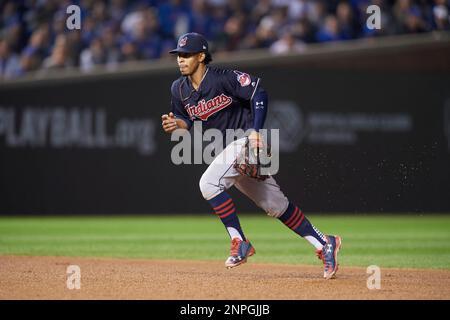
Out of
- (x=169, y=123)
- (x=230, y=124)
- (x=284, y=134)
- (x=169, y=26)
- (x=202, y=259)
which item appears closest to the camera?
(x=169, y=123)

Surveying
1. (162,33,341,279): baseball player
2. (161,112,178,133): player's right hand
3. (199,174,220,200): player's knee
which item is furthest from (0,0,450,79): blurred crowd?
(199,174,220,200): player's knee

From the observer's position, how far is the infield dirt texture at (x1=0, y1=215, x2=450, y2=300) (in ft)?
19.3

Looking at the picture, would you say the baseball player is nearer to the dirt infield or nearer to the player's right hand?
the player's right hand

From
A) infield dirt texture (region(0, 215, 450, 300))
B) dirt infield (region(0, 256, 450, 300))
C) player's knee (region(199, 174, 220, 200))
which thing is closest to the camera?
dirt infield (region(0, 256, 450, 300))

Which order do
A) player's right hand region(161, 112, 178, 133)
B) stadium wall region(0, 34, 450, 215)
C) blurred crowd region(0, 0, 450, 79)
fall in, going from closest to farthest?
player's right hand region(161, 112, 178, 133)
stadium wall region(0, 34, 450, 215)
blurred crowd region(0, 0, 450, 79)

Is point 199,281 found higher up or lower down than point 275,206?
lower down

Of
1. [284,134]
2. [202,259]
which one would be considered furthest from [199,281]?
[284,134]

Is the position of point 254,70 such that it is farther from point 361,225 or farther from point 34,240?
point 34,240

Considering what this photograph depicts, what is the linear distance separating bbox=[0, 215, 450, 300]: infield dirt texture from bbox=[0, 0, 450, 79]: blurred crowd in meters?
3.20

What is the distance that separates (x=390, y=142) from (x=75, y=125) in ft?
21.3

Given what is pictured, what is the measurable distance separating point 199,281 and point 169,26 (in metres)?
10.2

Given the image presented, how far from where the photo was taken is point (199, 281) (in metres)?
6.54

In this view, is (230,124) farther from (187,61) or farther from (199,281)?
(199,281)
